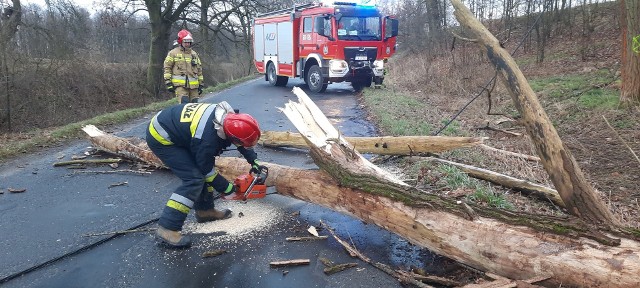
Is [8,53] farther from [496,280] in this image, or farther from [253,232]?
[496,280]

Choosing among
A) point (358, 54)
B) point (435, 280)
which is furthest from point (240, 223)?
point (358, 54)

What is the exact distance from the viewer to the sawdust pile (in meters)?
3.81

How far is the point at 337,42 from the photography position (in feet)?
42.4

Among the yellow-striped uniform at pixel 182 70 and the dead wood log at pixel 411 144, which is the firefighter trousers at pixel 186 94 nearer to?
the yellow-striped uniform at pixel 182 70

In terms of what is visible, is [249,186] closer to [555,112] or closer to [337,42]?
[555,112]

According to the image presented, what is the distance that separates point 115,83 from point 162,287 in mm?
16753

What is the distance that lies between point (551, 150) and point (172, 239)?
2987mm

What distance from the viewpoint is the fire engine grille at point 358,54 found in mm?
13172

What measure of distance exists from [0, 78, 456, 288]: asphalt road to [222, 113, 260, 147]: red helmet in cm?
88

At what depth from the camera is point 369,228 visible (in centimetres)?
392

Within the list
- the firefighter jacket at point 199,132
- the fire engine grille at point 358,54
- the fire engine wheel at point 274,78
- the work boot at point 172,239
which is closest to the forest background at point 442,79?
the fire engine grille at point 358,54

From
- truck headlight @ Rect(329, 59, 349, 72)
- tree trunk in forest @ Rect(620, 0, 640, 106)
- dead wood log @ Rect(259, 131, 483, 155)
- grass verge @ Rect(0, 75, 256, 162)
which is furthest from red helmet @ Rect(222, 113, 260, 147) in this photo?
truck headlight @ Rect(329, 59, 349, 72)

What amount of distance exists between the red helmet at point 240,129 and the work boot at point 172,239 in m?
0.92

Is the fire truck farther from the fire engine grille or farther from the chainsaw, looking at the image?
the chainsaw
